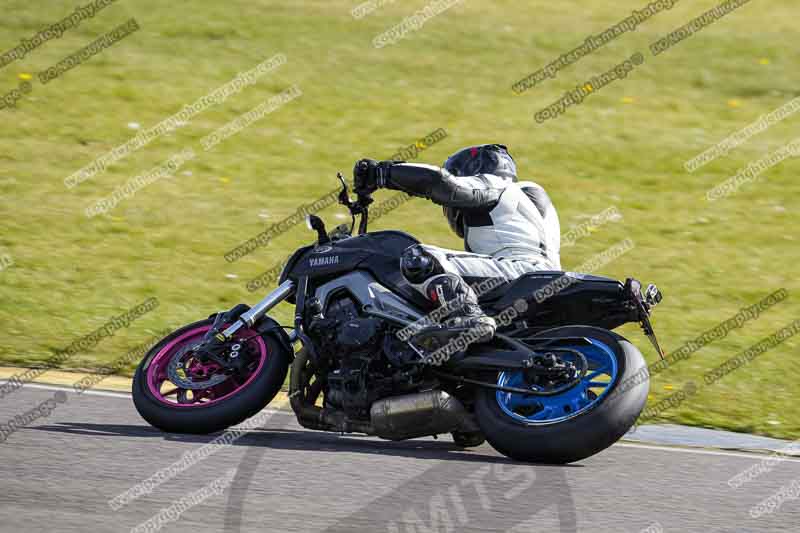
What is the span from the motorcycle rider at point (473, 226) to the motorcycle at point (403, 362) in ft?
0.38

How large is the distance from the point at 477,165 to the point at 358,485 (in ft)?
6.81

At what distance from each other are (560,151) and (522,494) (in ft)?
31.0

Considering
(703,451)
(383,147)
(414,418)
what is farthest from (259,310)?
(383,147)

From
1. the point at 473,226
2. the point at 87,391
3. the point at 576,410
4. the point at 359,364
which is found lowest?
the point at 87,391

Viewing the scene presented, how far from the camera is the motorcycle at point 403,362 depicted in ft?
19.5

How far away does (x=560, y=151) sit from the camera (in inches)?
574

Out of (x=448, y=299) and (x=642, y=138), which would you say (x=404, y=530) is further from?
(x=642, y=138)

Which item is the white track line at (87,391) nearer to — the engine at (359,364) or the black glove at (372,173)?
the engine at (359,364)

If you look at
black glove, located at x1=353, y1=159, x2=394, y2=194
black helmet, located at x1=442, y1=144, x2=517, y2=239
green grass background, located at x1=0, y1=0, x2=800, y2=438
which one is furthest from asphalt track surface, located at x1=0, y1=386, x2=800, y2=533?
green grass background, located at x1=0, y1=0, x2=800, y2=438

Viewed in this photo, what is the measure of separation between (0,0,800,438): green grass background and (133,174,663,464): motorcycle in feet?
6.29

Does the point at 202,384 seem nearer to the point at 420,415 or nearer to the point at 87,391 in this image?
the point at 420,415

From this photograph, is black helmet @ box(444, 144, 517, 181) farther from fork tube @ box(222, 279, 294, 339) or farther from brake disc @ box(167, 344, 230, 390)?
brake disc @ box(167, 344, 230, 390)

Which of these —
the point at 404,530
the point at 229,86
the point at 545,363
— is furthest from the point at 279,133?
the point at 404,530

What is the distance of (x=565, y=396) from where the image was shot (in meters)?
5.95
